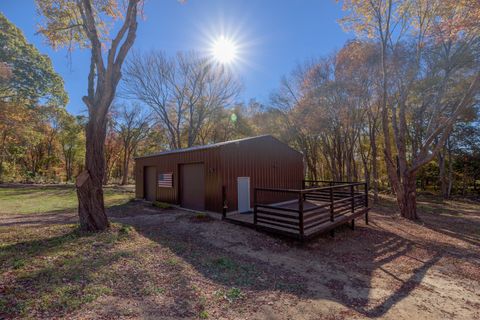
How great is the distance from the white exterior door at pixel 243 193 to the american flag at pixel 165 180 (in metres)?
3.68

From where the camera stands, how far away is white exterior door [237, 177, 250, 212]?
870cm

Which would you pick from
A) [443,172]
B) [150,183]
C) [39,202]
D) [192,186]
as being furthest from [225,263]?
[443,172]

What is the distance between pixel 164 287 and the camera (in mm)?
3219

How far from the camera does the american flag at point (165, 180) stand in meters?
10.5

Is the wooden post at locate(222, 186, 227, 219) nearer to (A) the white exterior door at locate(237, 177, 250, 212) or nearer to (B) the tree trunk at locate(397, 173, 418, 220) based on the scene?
(A) the white exterior door at locate(237, 177, 250, 212)

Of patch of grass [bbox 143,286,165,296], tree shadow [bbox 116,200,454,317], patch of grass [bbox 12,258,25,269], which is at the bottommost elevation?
tree shadow [bbox 116,200,454,317]

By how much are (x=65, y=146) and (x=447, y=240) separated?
37.7 meters

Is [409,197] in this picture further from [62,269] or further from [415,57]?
[62,269]

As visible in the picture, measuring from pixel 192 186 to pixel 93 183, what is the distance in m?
4.46

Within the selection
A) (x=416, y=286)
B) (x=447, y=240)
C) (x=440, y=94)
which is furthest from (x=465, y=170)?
(x=416, y=286)

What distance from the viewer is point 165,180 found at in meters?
10.9

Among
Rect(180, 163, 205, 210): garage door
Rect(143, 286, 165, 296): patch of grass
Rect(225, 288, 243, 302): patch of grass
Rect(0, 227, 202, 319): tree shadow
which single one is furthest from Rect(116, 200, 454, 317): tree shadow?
Rect(180, 163, 205, 210): garage door

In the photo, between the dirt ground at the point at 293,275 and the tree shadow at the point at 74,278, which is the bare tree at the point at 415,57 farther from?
the tree shadow at the point at 74,278

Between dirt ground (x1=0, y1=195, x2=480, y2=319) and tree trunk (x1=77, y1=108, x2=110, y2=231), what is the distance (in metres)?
1.10
